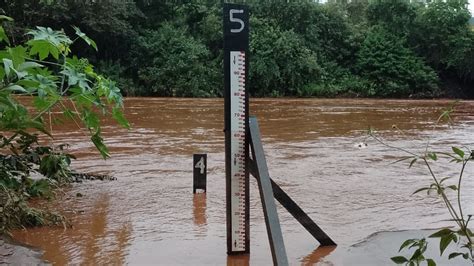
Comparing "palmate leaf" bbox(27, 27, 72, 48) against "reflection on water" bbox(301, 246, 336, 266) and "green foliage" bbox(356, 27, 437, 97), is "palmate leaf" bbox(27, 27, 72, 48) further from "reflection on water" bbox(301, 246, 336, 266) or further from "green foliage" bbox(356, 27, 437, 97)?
"green foliage" bbox(356, 27, 437, 97)

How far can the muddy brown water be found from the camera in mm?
3822

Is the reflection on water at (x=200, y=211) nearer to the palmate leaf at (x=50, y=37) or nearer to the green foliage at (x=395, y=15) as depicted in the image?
the palmate leaf at (x=50, y=37)

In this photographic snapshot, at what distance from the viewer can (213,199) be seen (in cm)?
522

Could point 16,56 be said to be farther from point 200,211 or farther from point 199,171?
point 199,171

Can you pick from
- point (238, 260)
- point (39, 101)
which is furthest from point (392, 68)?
point (39, 101)

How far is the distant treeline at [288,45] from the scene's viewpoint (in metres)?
22.8

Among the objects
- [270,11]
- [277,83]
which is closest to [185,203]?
[277,83]

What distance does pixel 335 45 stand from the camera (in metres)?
28.0

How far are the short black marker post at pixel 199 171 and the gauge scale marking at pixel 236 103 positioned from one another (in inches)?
66.5

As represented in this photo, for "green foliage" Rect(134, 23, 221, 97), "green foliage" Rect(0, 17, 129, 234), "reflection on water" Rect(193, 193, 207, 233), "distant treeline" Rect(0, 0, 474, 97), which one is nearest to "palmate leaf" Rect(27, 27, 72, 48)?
"green foliage" Rect(0, 17, 129, 234)

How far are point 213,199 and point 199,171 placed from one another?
0.31m

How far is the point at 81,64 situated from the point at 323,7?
84.2ft

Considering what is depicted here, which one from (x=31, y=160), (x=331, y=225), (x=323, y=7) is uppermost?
(x=323, y=7)

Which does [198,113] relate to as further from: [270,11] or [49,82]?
[270,11]
